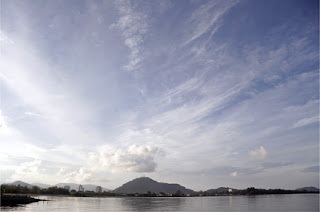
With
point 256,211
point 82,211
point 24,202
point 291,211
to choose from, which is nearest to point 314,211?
point 291,211

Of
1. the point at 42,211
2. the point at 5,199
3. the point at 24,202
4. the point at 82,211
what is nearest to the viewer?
the point at 42,211

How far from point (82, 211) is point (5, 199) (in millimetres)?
61198

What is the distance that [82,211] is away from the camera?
4277 inches

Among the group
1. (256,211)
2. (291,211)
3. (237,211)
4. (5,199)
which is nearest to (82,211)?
(5,199)

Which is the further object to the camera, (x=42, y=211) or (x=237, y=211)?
(x=237, y=211)

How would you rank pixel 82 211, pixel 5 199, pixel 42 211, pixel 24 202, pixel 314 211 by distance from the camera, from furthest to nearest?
pixel 24 202 → pixel 5 199 → pixel 314 211 → pixel 82 211 → pixel 42 211

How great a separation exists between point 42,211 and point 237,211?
94.6m

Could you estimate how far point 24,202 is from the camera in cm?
14900

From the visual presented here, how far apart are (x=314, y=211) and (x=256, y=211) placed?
1150 inches

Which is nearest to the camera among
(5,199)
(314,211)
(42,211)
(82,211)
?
(42,211)

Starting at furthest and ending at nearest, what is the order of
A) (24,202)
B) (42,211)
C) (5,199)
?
(24,202), (5,199), (42,211)

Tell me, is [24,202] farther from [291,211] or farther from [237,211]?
[291,211]

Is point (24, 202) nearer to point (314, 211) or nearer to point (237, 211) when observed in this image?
point (237, 211)

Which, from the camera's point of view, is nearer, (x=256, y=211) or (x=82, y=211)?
(x=82, y=211)
